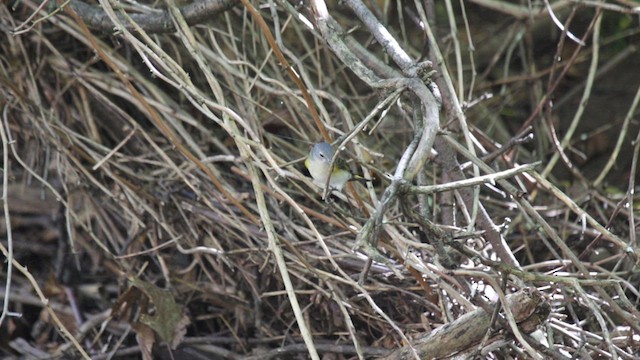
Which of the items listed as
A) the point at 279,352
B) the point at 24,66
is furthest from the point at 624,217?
the point at 24,66

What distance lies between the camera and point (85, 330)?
8.77 feet

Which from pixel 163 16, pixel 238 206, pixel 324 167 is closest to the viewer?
pixel 324 167

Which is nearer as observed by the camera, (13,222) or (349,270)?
(349,270)

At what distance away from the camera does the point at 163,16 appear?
2.42m

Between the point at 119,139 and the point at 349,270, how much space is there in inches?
37.5

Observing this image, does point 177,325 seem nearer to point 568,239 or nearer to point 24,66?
point 24,66

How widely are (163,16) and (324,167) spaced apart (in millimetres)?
729

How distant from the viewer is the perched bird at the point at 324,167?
2.03 metres

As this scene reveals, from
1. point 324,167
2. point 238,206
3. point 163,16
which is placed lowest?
point 238,206

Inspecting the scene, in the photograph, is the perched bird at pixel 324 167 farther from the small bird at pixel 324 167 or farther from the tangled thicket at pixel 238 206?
the tangled thicket at pixel 238 206

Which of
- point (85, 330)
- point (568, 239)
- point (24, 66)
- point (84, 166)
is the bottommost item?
point (568, 239)

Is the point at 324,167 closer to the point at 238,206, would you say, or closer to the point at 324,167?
the point at 324,167

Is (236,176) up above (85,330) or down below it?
above

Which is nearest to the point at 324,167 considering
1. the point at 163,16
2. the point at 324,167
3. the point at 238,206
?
the point at 324,167
